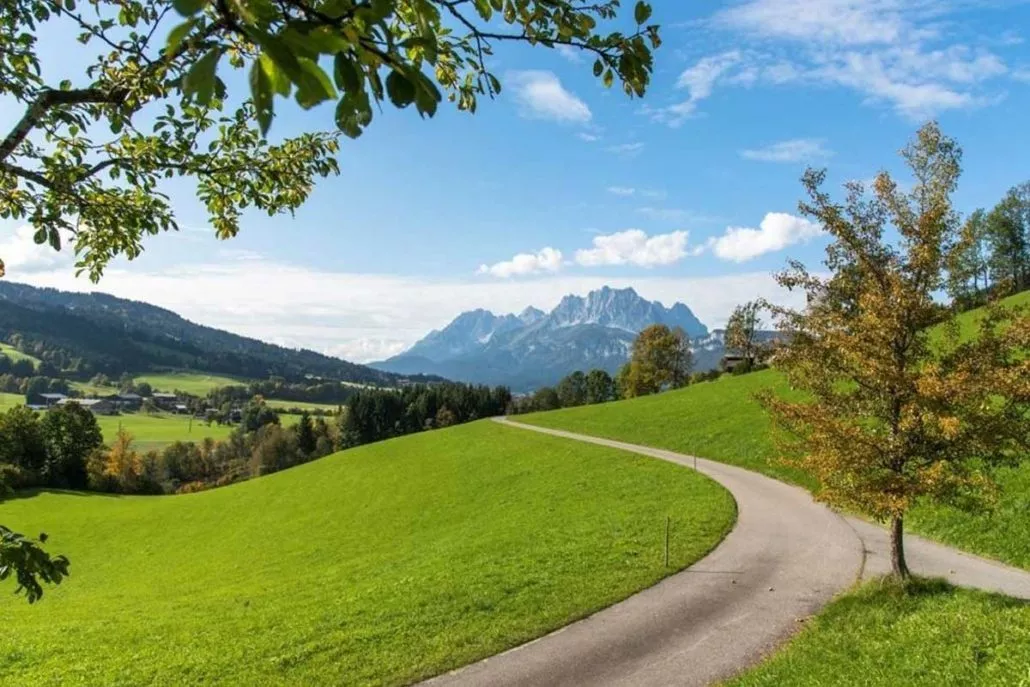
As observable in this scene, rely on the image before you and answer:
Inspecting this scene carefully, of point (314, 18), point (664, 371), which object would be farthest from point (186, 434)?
point (314, 18)

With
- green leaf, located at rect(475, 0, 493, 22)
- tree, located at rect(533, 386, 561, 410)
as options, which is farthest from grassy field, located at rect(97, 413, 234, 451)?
green leaf, located at rect(475, 0, 493, 22)

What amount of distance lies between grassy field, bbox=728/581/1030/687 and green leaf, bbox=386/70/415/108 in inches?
388

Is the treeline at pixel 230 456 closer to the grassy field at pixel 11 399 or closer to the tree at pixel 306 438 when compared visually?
the tree at pixel 306 438

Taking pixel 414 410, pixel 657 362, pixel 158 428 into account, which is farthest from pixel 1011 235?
pixel 158 428

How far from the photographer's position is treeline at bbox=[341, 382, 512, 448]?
114938 mm

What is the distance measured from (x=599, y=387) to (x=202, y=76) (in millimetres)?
117821

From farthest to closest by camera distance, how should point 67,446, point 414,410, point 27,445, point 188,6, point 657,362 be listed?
1. point 414,410
2. point 657,362
3. point 67,446
4. point 27,445
5. point 188,6

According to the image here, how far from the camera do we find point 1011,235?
91.2 meters

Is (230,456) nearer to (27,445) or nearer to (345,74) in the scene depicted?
(27,445)

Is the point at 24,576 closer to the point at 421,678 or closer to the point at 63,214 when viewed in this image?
the point at 63,214

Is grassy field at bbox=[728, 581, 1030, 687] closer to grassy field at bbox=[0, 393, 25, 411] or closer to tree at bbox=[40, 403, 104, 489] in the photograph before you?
tree at bbox=[40, 403, 104, 489]

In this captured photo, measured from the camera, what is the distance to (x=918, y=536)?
63.7 feet

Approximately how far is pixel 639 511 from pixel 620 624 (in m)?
11.4

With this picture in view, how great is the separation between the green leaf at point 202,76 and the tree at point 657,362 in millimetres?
92023
